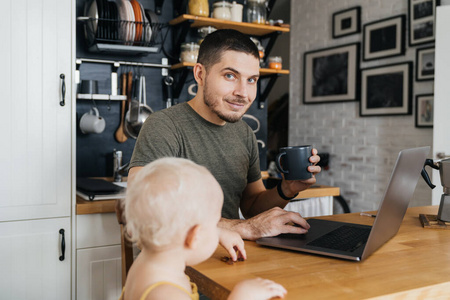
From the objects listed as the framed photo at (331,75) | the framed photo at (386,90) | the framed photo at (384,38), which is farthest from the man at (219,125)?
the framed photo at (331,75)

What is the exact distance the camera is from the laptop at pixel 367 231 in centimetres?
104

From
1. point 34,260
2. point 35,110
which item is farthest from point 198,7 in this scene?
point 34,260

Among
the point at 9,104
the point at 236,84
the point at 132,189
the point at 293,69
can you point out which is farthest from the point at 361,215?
the point at 293,69

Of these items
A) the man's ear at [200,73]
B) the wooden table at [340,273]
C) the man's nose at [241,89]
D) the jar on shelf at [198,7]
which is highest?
the jar on shelf at [198,7]

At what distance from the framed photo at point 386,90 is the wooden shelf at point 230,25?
3.98ft

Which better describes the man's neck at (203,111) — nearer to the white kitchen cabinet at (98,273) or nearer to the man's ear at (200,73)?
the man's ear at (200,73)

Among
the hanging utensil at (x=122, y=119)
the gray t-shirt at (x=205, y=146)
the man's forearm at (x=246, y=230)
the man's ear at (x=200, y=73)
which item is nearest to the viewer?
the man's forearm at (x=246, y=230)

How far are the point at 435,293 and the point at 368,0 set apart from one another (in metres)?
3.64

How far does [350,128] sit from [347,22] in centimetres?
96

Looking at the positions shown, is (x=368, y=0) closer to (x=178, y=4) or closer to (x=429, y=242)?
(x=178, y=4)

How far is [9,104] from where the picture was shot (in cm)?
201

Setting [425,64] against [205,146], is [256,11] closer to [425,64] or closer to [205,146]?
[425,64]

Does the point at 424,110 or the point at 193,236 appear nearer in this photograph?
the point at 193,236

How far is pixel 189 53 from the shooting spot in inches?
110
